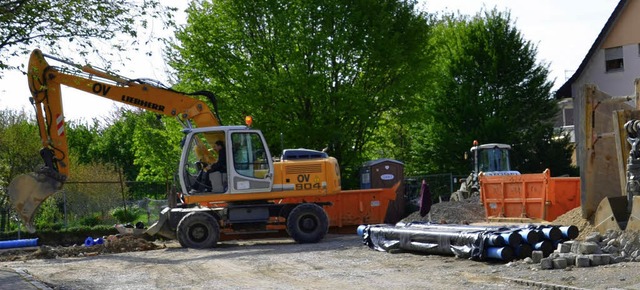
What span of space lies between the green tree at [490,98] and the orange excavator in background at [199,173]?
23.6 meters

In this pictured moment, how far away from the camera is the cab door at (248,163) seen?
23.7 metres

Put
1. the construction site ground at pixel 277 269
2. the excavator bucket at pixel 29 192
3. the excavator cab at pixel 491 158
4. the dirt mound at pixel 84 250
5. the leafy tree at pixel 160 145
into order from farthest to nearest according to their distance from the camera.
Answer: the leafy tree at pixel 160 145, the excavator cab at pixel 491 158, the dirt mound at pixel 84 250, the excavator bucket at pixel 29 192, the construction site ground at pixel 277 269

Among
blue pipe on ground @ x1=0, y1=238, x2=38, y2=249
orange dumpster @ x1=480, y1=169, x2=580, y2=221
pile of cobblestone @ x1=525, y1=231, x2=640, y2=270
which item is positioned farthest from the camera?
blue pipe on ground @ x1=0, y1=238, x2=38, y2=249

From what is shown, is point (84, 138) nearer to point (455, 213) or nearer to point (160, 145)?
point (160, 145)

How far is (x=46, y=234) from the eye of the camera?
30.0 metres

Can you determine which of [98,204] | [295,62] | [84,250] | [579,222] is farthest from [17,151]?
[579,222]

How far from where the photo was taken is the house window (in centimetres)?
4353

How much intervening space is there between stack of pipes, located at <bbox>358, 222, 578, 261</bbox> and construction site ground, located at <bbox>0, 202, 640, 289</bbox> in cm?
19

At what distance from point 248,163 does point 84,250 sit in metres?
4.45

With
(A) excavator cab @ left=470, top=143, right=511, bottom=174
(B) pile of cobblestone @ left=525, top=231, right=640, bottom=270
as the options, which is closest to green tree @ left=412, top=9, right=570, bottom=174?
(A) excavator cab @ left=470, top=143, right=511, bottom=174

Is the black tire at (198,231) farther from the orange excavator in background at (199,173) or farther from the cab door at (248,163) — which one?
the cab door at (248,163)

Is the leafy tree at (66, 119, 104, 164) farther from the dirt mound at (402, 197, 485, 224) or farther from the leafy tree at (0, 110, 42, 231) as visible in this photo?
the dirt mound at (402, 197, 485, 224)

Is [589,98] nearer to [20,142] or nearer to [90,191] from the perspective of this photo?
[90,191]

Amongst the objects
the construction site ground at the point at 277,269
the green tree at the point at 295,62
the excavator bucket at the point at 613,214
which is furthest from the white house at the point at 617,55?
the excavator bucket at the point at 613,214
